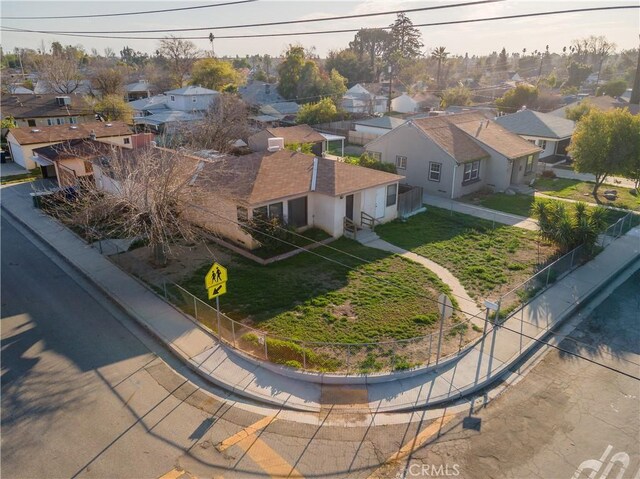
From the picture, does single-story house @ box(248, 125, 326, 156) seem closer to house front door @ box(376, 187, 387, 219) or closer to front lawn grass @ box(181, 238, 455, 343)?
house front door @ box(376, 187, 387, 219)

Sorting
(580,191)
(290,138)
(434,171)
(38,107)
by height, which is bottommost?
(580,191)

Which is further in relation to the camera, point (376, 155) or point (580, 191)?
point (376, 155)

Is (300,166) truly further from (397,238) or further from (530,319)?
(530,319)

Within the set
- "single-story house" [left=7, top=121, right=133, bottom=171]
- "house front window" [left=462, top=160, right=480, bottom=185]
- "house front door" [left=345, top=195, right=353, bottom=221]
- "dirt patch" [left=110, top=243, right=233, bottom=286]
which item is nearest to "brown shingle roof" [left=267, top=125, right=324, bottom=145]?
"single-story house" [left=7, top=121, right=133, bottom=171]

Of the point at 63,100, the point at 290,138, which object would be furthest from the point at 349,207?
the point at 63,100

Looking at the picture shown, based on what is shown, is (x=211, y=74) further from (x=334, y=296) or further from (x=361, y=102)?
(x=334, y=296)

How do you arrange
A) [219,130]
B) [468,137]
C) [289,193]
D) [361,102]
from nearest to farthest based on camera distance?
1. [289,193]
2. [468,137]
3. [219,130]
4. [361,102]

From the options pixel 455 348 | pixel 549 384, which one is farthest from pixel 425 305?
pixel 549 384
